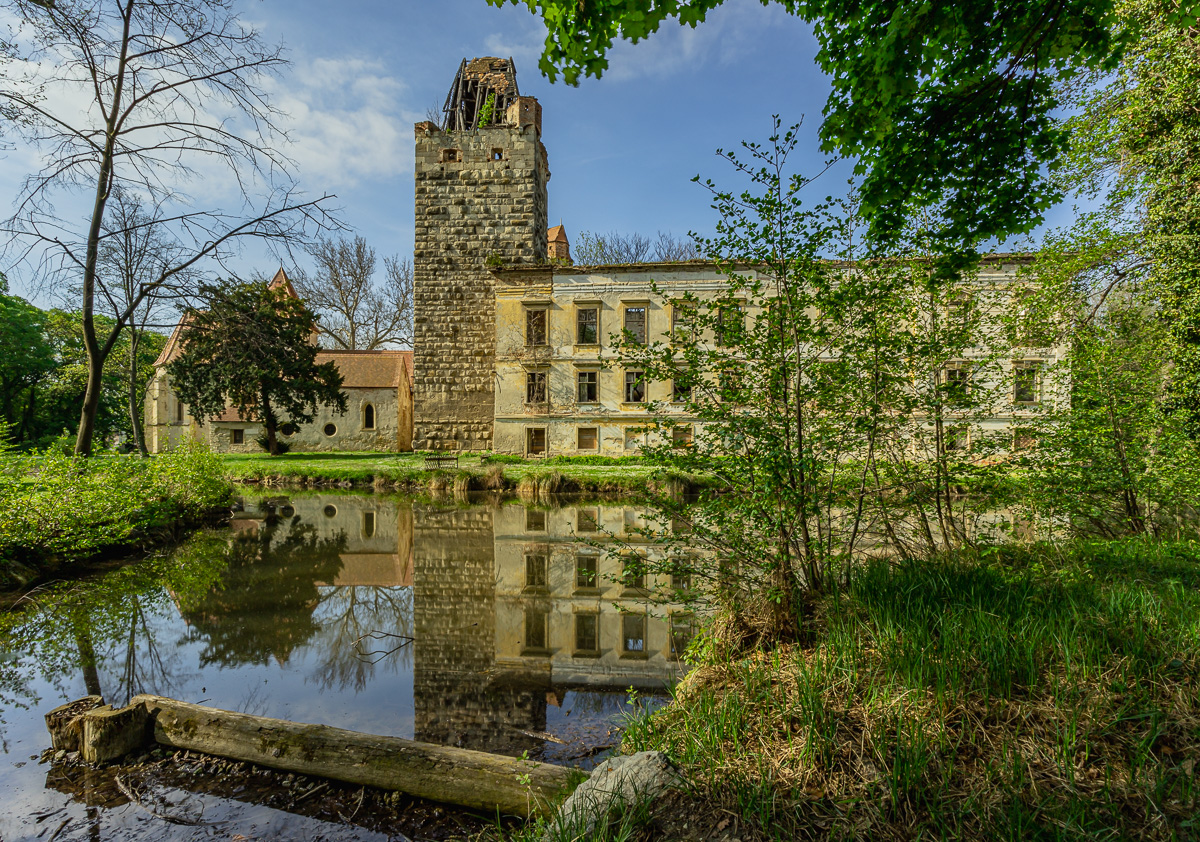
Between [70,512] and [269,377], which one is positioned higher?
[269,377]

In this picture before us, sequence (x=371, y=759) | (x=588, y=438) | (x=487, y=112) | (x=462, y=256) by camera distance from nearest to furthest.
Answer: (x=371, y=759), (x=588, y=438), (x=462, y=256), (x=487, y=112)

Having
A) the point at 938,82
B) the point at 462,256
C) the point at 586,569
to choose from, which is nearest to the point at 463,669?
the point at 586,569

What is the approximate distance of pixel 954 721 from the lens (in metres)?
2.86

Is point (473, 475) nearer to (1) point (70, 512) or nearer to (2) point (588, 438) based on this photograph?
(2) point (588, 438)

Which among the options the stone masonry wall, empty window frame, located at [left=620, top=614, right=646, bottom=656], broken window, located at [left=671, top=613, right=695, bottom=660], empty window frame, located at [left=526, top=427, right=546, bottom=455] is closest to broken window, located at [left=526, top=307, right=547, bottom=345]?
the stone masonry wall

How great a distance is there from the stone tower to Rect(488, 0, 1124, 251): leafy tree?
2128cm

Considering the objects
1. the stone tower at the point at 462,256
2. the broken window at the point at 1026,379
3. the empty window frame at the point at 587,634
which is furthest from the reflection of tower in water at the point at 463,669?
the stone tower at the point at 462,256

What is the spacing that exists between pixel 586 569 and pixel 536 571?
94 cm

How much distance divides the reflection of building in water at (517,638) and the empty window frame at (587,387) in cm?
1353

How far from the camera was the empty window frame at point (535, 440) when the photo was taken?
79.4ft

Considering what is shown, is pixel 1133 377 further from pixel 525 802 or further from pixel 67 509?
pixel 67 509

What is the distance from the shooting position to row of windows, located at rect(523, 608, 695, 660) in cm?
592

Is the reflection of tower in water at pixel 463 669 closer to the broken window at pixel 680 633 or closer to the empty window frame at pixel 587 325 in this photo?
the broken window at pixel 680 633

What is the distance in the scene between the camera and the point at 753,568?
4.26 meters
